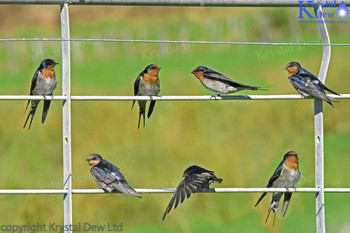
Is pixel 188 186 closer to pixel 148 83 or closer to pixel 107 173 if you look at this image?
pixel 107 173

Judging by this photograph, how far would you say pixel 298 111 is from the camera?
23109mm

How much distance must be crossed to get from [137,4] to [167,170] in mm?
15765

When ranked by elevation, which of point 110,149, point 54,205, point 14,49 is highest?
point 14,49

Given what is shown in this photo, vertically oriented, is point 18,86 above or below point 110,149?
above

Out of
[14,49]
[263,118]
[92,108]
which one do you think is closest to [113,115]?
[92,108]

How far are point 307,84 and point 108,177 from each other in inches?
59.9

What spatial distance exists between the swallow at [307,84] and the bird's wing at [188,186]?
35.1 inches

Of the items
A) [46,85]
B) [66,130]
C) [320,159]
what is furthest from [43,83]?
[320,159]

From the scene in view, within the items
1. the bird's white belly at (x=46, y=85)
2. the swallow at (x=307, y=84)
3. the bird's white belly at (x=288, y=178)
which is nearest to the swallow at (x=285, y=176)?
the bird's white belly at (x=288, y=178)

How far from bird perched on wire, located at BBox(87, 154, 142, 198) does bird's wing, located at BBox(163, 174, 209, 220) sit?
0.27 meters

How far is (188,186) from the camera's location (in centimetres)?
493

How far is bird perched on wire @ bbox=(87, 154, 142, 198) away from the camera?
200 inches

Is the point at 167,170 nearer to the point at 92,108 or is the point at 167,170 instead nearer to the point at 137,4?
the point at 92,108

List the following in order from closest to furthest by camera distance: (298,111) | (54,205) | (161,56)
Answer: (54,205)
(298,111)
(161,56)
